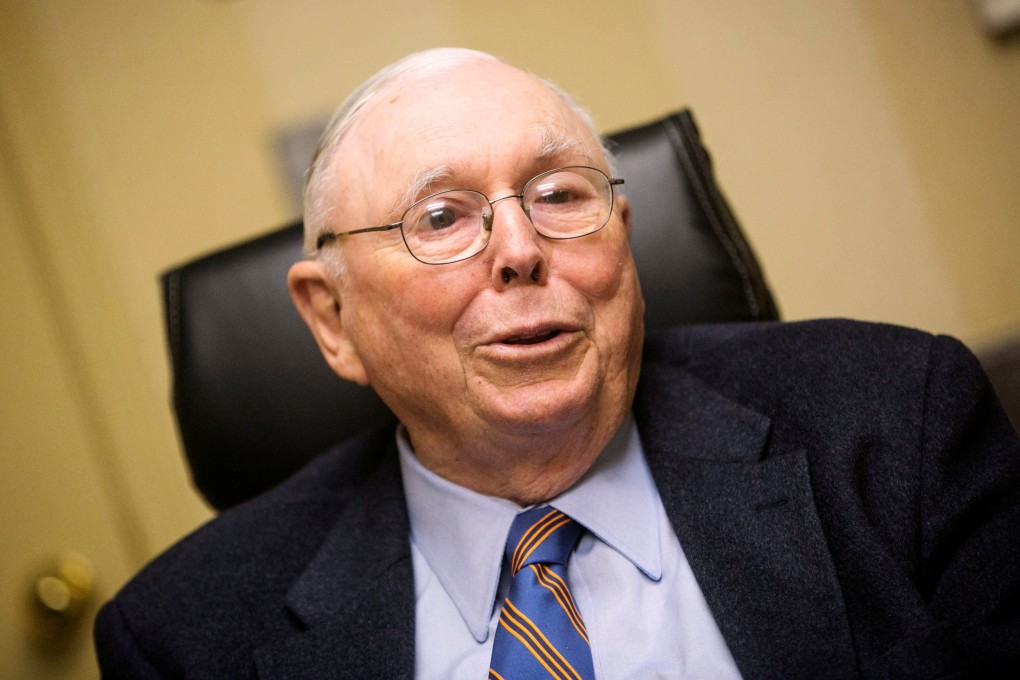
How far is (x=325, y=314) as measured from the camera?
125 centimetres

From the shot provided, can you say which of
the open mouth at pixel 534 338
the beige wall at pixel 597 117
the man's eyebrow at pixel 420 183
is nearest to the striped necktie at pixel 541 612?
the open mouth at pixel 534 338

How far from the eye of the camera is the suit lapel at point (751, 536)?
91cm

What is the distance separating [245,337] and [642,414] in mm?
729

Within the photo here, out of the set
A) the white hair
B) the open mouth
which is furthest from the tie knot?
the white hair

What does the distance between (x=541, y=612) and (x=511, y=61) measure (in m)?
1.61

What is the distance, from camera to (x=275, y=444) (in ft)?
4.50

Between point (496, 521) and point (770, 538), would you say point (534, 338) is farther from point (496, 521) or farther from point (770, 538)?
point (770, 538)

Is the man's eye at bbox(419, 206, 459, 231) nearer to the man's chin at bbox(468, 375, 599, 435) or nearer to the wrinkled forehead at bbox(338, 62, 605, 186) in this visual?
the wrinkled forehead at bbox(338, 62, 605, 186)

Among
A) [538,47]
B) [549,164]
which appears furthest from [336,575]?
[538,47]

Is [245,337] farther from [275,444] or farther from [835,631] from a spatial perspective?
[835,631]

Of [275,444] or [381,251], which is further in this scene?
[275,444]

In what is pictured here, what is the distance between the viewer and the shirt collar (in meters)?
1.07

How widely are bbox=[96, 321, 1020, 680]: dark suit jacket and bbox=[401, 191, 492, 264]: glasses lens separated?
0.42 m

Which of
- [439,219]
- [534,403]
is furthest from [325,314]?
[534,403]
